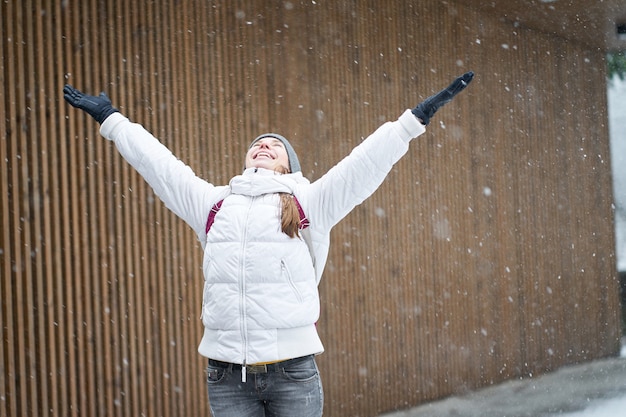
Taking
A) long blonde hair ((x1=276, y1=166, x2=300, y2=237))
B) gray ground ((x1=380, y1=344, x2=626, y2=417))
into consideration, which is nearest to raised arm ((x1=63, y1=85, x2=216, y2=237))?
long blonde hair ((x1=276, y1=166, x2=300, y2=237))

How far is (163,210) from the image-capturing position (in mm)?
4594

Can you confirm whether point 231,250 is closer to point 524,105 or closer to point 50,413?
point 50,413

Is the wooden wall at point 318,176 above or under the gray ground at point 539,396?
above

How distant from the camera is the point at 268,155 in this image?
2.40 m

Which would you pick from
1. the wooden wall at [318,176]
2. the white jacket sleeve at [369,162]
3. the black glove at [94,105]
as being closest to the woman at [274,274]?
the white jacket sleeve at [369,162]

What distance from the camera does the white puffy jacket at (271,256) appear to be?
2.13 metres

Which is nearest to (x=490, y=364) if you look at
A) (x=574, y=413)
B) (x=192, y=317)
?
(x=574, y=413)

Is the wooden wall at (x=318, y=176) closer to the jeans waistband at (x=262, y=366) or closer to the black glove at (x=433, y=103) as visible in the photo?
the jeans waistband at (x=262, y=366)

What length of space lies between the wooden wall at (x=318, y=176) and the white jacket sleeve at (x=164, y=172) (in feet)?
6.03

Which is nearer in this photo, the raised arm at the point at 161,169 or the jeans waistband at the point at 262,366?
the jeans waistband at the point at 262,366

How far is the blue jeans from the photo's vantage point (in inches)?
84.4

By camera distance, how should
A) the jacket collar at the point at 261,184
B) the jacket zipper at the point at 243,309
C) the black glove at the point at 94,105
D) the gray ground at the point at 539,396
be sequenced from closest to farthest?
1. the jacket zipper at the point at 243,309
2. the jacket collar at the point at 261,184
3. the black glove at the point at 94,105
4. the gray ground at the point at 539,396

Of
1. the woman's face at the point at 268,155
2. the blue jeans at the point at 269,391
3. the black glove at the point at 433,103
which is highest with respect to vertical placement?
the black glove at the point at 433,103

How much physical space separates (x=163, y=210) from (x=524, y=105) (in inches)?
177
